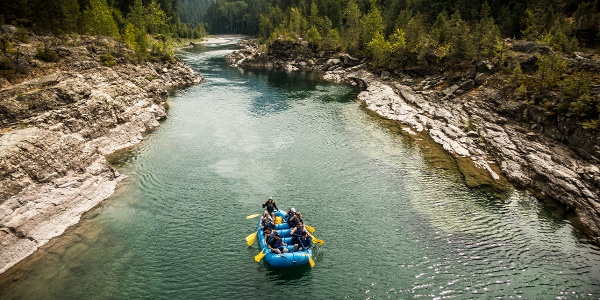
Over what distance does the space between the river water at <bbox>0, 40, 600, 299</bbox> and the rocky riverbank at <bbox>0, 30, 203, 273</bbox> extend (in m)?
2.00

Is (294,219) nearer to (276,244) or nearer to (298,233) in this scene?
(298,233)

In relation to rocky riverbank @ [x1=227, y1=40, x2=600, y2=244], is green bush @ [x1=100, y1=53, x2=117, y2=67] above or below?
above

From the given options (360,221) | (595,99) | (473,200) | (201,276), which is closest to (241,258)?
(201,276)

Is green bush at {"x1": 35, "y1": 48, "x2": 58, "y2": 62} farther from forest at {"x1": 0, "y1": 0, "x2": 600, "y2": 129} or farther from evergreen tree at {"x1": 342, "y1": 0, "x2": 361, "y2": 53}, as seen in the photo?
evergreen tree at {"x1": 342, "y1": 0, "x2": 361, "y2": 53}

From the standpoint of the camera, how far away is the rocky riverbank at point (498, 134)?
1244 inches

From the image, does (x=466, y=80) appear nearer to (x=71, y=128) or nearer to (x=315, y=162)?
(x=315, y=162)

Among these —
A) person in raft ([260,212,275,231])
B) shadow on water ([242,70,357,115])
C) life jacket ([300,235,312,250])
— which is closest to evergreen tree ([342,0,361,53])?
shadow on water ([242,70,357,115])

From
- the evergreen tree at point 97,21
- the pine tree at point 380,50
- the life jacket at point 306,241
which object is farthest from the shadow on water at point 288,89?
the life jacket at point 306,241

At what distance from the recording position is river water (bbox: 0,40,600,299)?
2188 centimetres

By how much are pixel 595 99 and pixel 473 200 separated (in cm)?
1846

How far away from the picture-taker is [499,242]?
2647cm

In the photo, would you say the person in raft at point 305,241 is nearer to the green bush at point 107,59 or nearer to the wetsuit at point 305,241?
the wetsuit at point 305,241

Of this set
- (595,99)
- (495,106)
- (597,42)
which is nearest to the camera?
(595,99)

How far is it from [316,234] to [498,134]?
2934 cm
